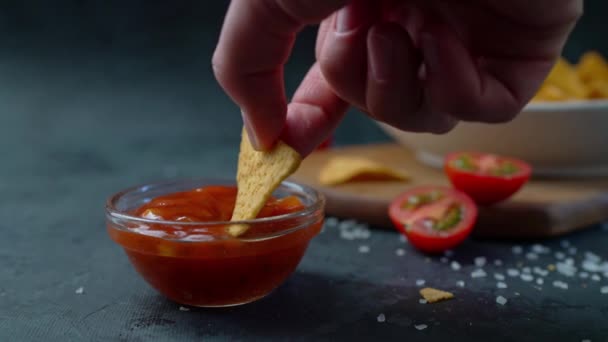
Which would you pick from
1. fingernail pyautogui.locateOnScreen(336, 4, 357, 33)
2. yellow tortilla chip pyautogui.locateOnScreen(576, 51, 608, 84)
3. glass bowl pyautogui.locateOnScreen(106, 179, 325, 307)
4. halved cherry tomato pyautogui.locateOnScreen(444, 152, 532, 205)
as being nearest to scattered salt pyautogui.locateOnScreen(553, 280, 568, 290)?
halved cherry tomato pyautogui.locateOnScreen(444, 152, 532, 205)

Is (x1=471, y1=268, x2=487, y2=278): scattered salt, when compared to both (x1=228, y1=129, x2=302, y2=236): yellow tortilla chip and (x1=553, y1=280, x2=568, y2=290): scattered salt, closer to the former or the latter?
(x1=553, y1=280, x2=568, y2=290): scattered salt

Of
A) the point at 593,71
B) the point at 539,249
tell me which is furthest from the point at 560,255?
the point at 593,71

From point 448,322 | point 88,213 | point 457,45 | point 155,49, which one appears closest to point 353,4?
point 457,45

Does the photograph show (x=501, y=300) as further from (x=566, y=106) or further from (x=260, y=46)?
(x=566, y=106)

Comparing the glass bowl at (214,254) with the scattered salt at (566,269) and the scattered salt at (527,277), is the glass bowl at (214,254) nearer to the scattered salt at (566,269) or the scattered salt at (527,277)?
the scattered salt at (527,277)

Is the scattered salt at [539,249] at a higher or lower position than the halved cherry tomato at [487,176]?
lower

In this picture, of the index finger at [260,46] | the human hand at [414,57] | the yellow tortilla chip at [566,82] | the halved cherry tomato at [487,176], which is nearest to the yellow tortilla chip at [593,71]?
the yellow tortilla chip at [566,82]

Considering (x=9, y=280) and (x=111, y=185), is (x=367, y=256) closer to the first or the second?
(x=9, y=280)
